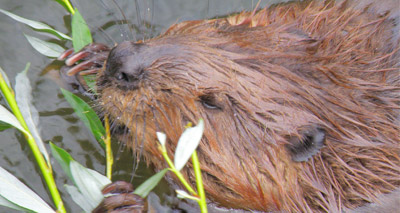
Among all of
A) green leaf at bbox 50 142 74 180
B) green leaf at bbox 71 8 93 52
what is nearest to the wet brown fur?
green leaf at bbox 50 142 74 180

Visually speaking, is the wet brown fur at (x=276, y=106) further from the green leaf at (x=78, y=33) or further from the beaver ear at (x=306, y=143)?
the green leaf at (x=78, y=33)

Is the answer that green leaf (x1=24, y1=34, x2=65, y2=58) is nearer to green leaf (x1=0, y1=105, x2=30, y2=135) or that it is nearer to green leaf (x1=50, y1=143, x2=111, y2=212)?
green leaf (x1=0, y1=105, x2=30, y2=135)

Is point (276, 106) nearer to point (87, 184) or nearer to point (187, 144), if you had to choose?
point (187, 144)

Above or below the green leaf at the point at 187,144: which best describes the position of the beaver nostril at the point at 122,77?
above

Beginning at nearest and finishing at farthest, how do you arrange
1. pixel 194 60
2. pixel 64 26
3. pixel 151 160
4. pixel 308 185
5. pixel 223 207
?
pixel 194 60, pixel 308 185, pixel 151 160, pixel 223 207, pixel 64 26

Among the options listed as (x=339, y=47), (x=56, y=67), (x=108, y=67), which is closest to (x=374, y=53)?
(x=339, y=47)

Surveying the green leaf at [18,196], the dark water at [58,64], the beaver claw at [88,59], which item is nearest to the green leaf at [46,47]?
the dark water at [58,64]

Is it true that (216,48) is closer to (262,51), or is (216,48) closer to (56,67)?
(262,51)
